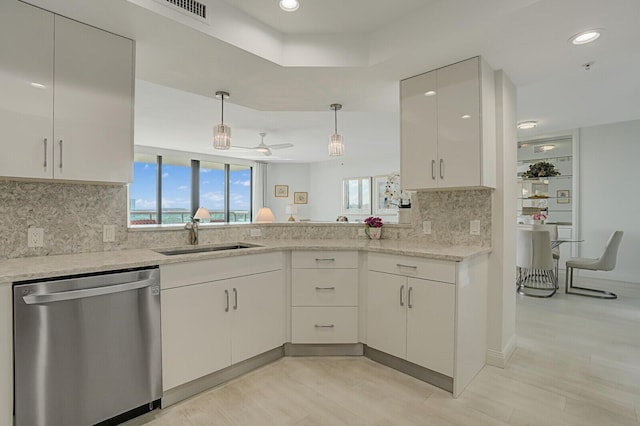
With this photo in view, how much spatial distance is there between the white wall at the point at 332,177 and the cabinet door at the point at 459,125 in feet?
19.5

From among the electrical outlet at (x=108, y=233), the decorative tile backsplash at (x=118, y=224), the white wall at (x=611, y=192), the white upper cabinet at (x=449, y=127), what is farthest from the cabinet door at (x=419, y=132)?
the white wall at (x=611, y=192)

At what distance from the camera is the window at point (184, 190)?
7332 mm

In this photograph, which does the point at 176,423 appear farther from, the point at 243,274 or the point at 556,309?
the point at 556,309

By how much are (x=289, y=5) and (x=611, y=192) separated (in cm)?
592

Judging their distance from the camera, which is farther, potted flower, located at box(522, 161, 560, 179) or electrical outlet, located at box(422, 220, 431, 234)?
potted flower, located at box(522, 161, 560, 179)

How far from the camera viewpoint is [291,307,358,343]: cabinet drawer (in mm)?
2598

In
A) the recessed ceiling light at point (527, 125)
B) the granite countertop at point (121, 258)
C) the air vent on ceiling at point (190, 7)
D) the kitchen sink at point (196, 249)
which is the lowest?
the kitchen sink at point (196, 249)

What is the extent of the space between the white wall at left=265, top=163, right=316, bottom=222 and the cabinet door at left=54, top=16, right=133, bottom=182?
7.73 m

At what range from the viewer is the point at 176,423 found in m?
1.81

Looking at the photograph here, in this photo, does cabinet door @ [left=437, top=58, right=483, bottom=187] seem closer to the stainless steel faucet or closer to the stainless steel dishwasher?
the stainless steel faucet

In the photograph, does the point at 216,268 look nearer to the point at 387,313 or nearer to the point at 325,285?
the point at 325,285

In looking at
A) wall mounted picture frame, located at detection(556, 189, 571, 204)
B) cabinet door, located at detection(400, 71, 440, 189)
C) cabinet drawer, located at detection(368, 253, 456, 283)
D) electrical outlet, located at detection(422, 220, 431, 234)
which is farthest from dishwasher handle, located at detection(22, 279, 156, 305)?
wall mounted picture frame, located at detection(556, 189, 571, 204)

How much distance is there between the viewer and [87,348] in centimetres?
163

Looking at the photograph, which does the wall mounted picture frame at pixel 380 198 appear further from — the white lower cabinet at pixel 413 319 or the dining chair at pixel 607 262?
the white lower cabinet at pixel 413 319
